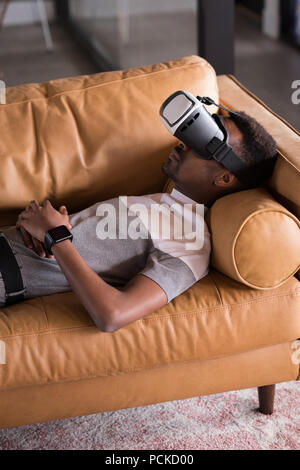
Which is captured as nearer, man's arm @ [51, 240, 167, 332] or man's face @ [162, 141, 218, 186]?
man's arm @ [51, 240, 167, 332]

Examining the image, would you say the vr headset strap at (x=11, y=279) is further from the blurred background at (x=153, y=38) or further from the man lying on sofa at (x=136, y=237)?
the blurred background at (x=153, y=38)

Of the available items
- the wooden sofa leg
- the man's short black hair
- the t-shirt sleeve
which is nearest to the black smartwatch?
the t-shirt sleeve

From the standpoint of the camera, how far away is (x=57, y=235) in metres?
1.62

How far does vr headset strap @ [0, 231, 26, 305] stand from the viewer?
A: 1.69m

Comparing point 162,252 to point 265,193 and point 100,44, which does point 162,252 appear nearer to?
point 265,193

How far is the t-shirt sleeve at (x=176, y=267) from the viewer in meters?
1.55

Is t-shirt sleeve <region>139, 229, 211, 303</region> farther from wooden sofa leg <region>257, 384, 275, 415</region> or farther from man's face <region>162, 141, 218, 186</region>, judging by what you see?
wooden sofa leg <region>257, 384, 275, 415</region>

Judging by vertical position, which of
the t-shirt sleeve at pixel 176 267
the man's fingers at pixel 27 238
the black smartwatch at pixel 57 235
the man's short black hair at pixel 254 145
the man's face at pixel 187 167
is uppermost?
the man's short black hair at pixel 254 145

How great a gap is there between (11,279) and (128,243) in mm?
338

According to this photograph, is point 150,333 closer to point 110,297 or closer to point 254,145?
point 110,297

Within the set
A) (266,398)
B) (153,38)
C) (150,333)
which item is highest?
(150,333)

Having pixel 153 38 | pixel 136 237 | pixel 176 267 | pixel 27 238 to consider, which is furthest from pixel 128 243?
pixel 153 38

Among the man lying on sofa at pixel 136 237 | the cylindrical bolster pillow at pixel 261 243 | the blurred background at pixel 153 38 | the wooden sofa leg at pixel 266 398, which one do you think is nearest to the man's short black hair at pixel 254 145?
the man lying on sofa at pixel 136 237
